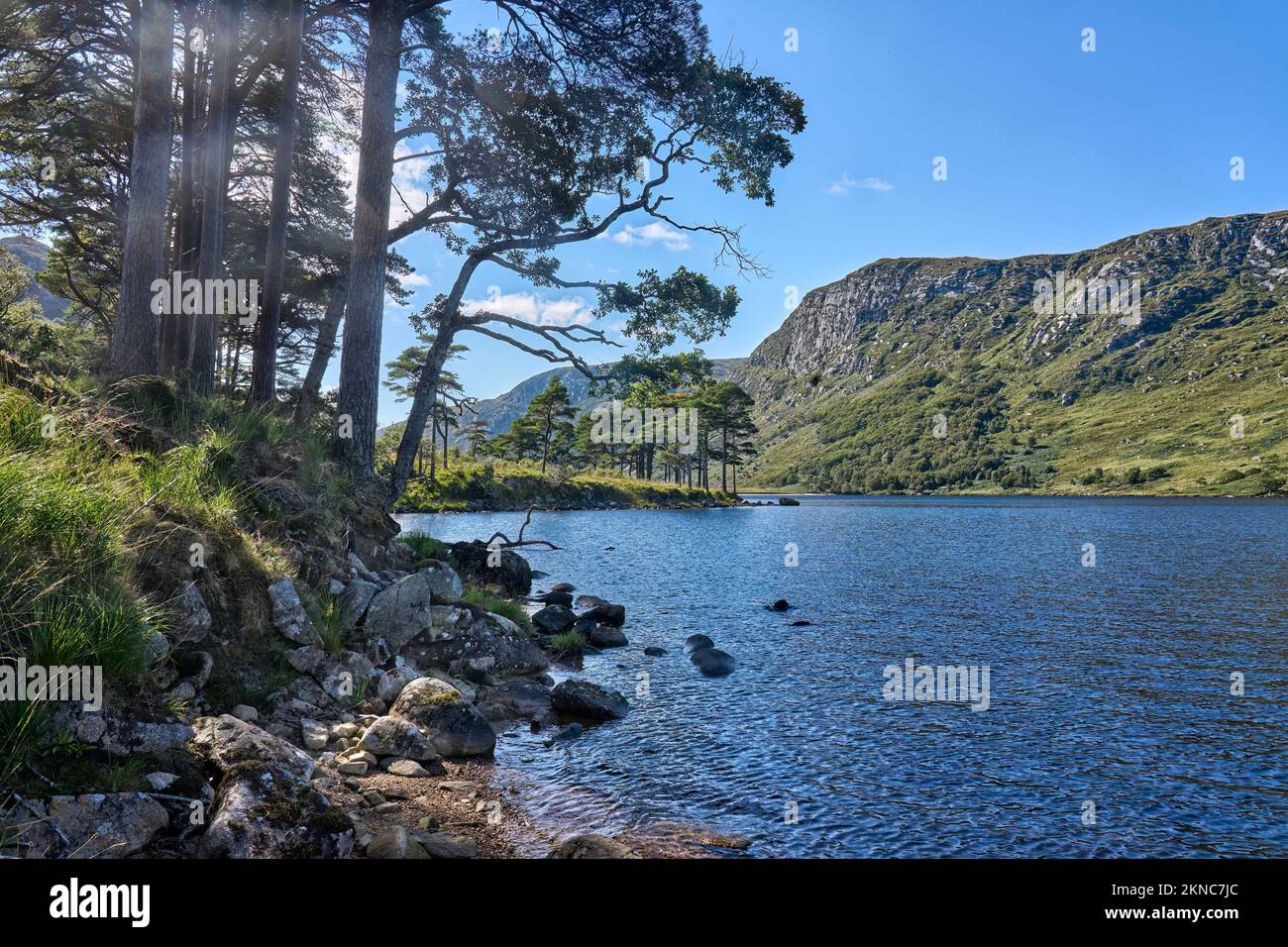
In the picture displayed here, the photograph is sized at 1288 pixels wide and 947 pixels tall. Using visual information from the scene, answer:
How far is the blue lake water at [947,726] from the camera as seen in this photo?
8.89 meters

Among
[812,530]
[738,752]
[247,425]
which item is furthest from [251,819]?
[812,530]

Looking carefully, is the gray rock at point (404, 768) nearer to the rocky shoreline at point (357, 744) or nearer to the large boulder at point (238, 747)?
the rocky shoreline at point (357, 744)

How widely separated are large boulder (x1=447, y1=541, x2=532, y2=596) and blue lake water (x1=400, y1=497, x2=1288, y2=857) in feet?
14.7

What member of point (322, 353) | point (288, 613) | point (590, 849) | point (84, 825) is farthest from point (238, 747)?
point (322, 353)

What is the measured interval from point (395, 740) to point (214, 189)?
14358mm

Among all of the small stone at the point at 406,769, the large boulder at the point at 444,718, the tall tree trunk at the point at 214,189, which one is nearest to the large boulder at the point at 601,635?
the large boulder at the point at 444,718

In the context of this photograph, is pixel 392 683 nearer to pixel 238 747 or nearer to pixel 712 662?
pixel 238 747

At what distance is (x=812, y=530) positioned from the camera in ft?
224

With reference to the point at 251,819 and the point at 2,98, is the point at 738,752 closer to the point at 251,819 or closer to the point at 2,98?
the point at 251,819

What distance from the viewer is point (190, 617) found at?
299 inches

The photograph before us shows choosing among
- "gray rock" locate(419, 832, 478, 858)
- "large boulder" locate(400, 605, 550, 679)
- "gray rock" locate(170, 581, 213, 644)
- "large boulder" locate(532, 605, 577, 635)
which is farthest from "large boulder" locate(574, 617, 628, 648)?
"gray rock" locate(170, 581, 213, 644)

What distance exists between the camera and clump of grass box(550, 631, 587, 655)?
18.3m
